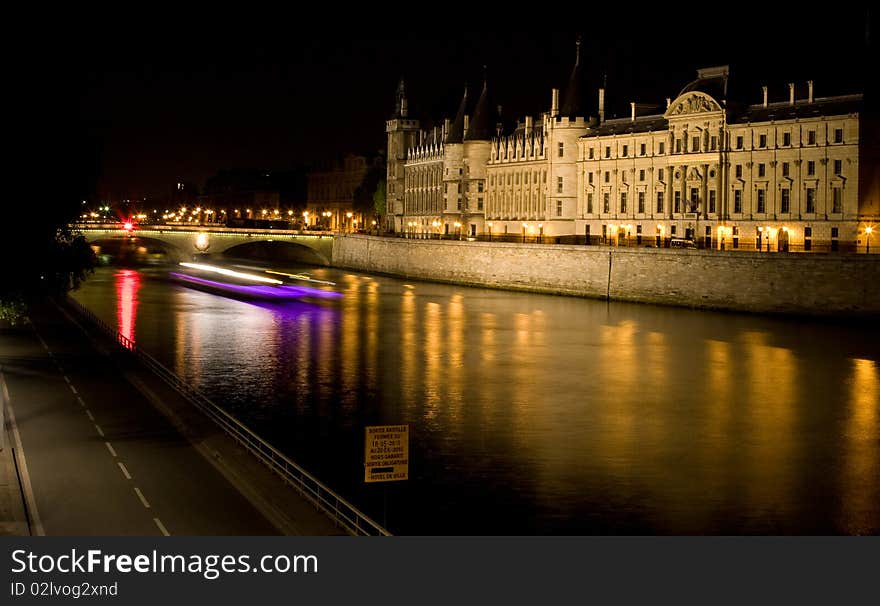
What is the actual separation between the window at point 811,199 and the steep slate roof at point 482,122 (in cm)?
3666

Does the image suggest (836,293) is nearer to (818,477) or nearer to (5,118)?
(818,477)

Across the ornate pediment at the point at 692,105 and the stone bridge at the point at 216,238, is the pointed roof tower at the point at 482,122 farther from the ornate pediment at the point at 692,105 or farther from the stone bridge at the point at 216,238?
the ornate pediment at the point at 692,105

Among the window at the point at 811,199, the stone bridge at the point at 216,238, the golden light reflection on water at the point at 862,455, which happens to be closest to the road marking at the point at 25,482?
the golden light reflection on water at the point at 862,455

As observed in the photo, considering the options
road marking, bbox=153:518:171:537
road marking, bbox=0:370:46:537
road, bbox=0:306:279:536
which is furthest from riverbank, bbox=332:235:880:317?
road marking, bbox=153:518:171:537

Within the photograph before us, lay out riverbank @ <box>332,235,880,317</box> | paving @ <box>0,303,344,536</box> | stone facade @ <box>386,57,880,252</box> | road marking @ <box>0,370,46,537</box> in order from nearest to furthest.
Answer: road marking @ <box>0,370,46,537</box>, paving @ <box>0,303,344,536</box>, riverbank @ <box>332,235,880,317</box>, stone facade @ <box>386,57,880,252</box>

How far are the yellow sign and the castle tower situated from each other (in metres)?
93.7

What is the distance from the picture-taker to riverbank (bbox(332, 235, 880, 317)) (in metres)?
50.2

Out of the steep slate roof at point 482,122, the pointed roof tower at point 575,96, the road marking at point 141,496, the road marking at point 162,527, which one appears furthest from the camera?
the steep slate roof at point 482,122

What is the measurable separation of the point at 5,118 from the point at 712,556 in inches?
557

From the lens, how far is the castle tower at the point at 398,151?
110750 mm

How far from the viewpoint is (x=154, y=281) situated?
7431 centimetres

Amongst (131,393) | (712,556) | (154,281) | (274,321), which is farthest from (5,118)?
(154,281)

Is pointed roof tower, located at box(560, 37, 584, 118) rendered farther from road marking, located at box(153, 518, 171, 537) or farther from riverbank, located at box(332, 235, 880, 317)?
road marking, located at box(153, 518, 171, 537)

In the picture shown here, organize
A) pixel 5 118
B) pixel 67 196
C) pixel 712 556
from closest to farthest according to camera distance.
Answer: pixel 712 556 < pixel 5 118 < pixel 67 196
